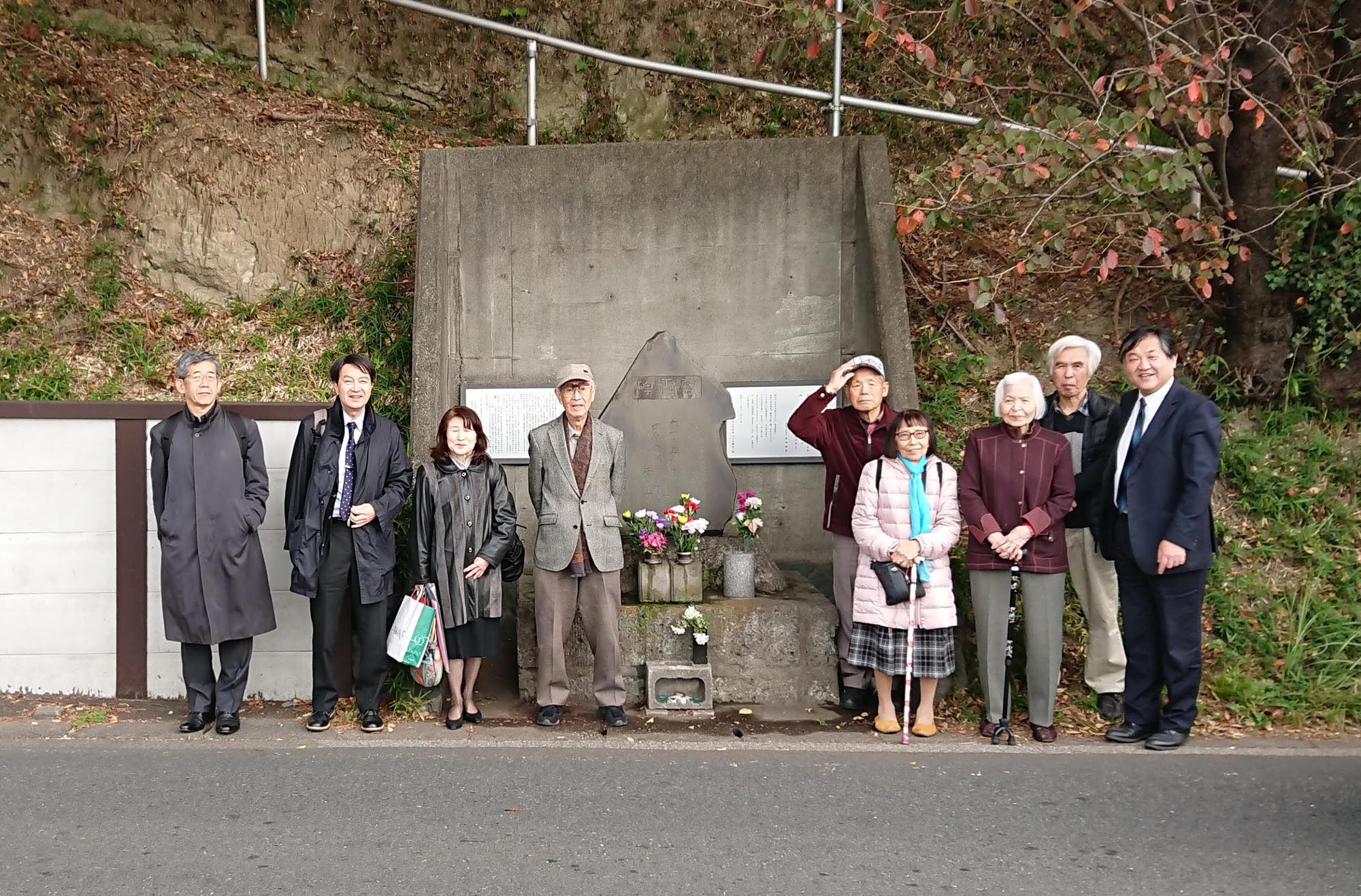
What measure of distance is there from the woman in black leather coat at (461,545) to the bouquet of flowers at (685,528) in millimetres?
915

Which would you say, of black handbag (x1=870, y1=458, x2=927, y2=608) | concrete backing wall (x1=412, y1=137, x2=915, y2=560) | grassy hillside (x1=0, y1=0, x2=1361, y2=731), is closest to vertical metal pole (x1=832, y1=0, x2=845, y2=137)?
concrete backing wall (x1=412, y1=137, x2=915, y2=560)

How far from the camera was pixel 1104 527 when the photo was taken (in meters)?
5.20

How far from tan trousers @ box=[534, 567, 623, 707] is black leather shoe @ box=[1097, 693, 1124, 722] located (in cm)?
257

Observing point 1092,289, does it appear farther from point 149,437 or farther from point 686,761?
point 149,437

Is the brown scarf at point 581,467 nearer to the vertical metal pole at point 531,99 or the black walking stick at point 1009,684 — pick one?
the black walking stick at point 1009,684

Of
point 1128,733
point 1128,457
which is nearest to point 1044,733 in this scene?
point 1128,733

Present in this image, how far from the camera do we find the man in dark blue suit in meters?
4.82

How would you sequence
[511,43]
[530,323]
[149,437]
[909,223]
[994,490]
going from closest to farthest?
[994,490]
[149,437]
[909,223]
[530,323]
[511,43]

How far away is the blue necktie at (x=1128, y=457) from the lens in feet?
16.6

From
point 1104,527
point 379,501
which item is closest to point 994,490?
point 1104,527

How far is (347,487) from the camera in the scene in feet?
17.3

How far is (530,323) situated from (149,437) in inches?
113

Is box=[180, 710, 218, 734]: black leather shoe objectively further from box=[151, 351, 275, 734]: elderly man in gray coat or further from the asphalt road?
the asphalt road

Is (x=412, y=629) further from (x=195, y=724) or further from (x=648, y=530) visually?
(x=648, y=530)
